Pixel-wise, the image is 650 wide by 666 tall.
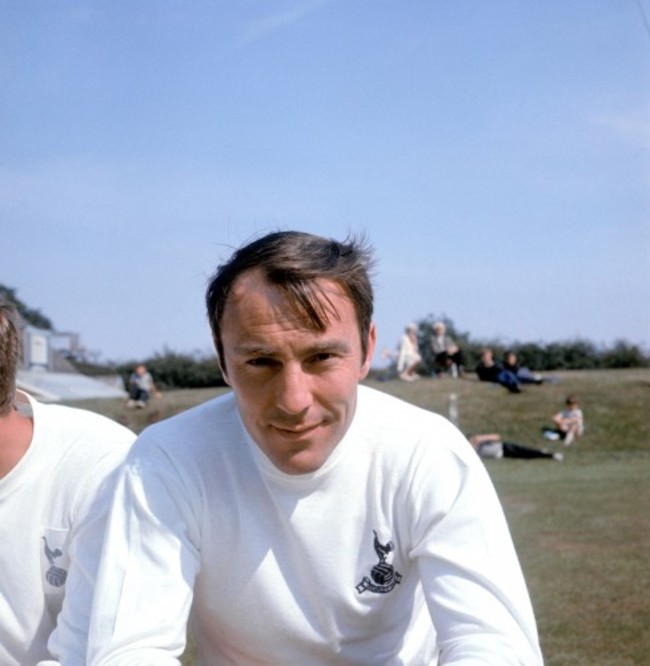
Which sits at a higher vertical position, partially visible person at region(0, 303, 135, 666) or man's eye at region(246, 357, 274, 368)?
man's eye at region(246, 357, 274, 368)

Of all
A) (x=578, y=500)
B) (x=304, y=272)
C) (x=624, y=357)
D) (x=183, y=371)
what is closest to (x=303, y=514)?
(x=304, y=272)

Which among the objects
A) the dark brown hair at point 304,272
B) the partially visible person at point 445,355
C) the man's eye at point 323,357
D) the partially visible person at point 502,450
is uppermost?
the dark brown hair at point 304,272

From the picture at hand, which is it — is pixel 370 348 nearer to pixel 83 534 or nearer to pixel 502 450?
pixel 83 534

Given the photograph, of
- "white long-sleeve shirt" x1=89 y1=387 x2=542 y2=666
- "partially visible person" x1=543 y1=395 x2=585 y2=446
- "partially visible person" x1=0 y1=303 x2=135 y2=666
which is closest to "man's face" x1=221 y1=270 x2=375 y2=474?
"white long-sleeve shirt" x1=89 y1=387 x2=542 y2=666

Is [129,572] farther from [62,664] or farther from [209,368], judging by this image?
[209,368]

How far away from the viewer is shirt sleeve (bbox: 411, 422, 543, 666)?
2682mm

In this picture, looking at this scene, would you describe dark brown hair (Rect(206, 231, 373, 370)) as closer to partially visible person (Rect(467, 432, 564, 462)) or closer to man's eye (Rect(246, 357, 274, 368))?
man's eye (Rect(246, 357, 274, 368))

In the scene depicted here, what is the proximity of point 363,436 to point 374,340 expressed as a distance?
25cm

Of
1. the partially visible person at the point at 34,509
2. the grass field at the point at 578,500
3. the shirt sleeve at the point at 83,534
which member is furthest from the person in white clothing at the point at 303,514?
the grass field at the point at 578,500

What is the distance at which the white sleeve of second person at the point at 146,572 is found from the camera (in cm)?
272

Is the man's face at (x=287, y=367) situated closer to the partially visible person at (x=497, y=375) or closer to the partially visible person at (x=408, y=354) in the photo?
the partially visible person at (x=497, y=375)

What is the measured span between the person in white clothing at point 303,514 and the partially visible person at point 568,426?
20.7 meters

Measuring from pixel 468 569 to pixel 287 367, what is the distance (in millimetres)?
660

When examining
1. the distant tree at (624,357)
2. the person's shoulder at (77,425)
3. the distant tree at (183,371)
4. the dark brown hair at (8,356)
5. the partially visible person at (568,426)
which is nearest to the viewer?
the dark brown hair at (8,356)
